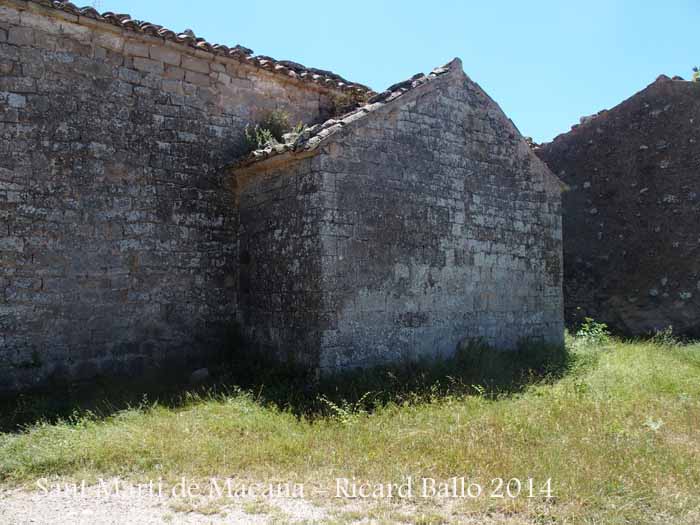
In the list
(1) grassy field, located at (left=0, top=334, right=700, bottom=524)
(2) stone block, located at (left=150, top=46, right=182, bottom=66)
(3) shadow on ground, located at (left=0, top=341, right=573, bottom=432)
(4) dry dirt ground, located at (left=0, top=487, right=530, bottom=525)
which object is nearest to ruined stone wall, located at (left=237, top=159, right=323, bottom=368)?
(3) shadow on ground, located at (left=0, top=341, right=573, bottom=432)

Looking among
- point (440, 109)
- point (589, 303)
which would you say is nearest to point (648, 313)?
Result: point (589, 303)

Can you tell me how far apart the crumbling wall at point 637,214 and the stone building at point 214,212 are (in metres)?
4.28

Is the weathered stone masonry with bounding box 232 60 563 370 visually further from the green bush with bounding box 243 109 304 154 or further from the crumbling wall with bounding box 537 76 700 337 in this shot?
the crumbling wall with bounding box 537 76 700 337

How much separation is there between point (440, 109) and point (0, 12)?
17.9 feet

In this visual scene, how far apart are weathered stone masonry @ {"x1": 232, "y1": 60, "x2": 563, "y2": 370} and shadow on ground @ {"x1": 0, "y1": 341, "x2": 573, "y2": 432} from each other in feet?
0.88

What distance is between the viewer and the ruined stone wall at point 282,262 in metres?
7.14

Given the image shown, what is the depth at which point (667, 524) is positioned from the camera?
12.9 ft

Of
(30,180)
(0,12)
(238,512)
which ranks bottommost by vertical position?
(238,512)

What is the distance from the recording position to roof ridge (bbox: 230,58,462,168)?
23.5 ft

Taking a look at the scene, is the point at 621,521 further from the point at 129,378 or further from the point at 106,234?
the point at 106,234

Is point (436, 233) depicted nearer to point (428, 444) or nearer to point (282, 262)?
point (282, 262)

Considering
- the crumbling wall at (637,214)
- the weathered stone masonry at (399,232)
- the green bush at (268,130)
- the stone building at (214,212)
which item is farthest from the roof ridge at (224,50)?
the crumbling wall at (637,214)

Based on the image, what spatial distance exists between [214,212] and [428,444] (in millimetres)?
4611

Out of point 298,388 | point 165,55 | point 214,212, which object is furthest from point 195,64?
point 298,388
